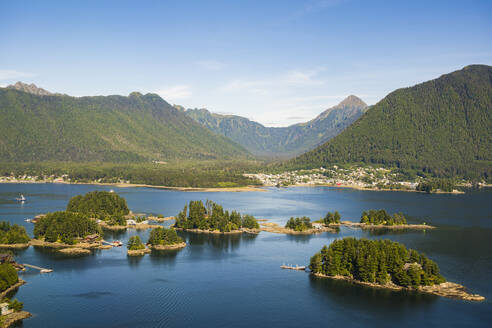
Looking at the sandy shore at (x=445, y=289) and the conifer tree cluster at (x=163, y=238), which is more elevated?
the conifer tree cluster at (x=163, y=238)

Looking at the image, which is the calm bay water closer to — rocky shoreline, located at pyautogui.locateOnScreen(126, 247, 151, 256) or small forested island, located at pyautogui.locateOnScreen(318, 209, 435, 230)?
rocky shoreline, located at pyautogui.locateOnScreen(126, 247, 151, 256)

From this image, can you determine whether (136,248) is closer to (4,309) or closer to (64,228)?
(64,228)

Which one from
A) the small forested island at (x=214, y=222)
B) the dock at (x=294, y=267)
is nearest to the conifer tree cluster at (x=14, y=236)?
the small forested island at (x=214, y=222)

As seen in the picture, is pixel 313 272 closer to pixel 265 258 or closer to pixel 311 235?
pixel 265 258

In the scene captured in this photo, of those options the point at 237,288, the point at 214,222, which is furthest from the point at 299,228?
the point at 237,288

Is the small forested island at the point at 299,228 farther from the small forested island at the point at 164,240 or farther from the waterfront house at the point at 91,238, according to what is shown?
the waterfront house at the point at 91,238

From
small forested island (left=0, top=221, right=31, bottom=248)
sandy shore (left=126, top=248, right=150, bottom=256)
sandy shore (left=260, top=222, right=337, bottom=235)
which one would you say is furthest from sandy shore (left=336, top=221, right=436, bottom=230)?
small forested island (left=0, top=221, right=31, bottom=248)
